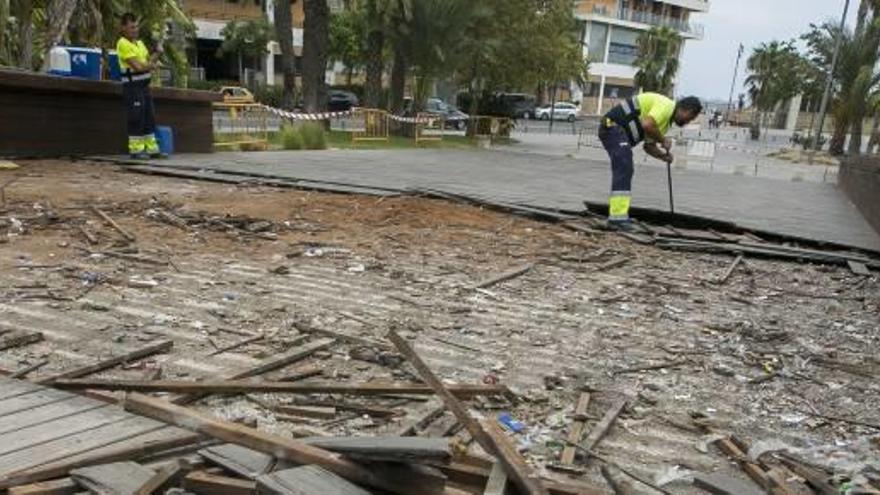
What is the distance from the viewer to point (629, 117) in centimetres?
840

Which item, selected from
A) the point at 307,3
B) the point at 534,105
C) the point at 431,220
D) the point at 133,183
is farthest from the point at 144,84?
the point at 534,105

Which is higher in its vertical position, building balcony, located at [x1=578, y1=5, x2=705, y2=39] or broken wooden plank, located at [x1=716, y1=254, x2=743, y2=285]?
building balcony, located at [x1=578, y1=5, x2=705, y2=39]

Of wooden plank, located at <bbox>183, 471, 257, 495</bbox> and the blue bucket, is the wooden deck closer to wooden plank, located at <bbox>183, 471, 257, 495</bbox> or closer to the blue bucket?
wooden plank, located at <bbox>183, 471, 257, 495</bbox>

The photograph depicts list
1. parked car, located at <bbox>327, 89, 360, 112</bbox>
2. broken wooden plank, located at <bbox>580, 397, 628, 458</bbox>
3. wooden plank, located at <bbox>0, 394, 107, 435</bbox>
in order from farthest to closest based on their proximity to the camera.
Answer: parked car, located at <bbox>327, 89, 360, 112</bbox>, broken wooden plank, located at <bbox>580, 397, 628, 458</bbox>, wooden plank, located at <bbox>0, 394, 107, 435</bbox>

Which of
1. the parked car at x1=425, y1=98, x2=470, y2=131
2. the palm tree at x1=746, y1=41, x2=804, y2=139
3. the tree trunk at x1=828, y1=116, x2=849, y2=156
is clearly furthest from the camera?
the palm tree at x1=746, y1=41, x2=804, y2=139

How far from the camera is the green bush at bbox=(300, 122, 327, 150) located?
17.4 meters

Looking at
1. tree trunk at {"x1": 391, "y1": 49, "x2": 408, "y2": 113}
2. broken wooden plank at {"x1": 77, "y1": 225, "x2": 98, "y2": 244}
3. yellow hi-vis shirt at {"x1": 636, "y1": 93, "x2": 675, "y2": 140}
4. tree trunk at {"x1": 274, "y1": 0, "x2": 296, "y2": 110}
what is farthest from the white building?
broken wooden plank at {"x1": 77, "y1": 225, "x2": 98, "y2": 244}

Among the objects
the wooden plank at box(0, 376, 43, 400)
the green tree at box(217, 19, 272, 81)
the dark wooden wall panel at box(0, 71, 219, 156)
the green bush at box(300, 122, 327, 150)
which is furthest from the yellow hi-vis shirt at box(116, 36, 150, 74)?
the green tree at box(217, 19, 272, 81)

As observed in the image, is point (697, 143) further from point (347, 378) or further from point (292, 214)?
point (347, 378)

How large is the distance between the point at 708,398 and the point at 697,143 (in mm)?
21129

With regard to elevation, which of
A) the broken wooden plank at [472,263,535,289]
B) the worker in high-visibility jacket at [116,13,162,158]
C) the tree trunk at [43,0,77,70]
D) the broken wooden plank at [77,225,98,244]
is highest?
the tree trunk at [43,0,77,70]

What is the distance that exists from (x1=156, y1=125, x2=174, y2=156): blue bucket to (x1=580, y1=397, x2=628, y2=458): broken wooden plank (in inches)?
418

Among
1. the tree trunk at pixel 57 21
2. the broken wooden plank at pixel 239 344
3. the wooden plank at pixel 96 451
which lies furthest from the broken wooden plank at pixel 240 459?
the tree trunk at pixel 57 21

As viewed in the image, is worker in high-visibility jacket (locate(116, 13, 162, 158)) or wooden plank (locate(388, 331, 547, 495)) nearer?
wooden plank (locate(388, 331, 547, 495))
